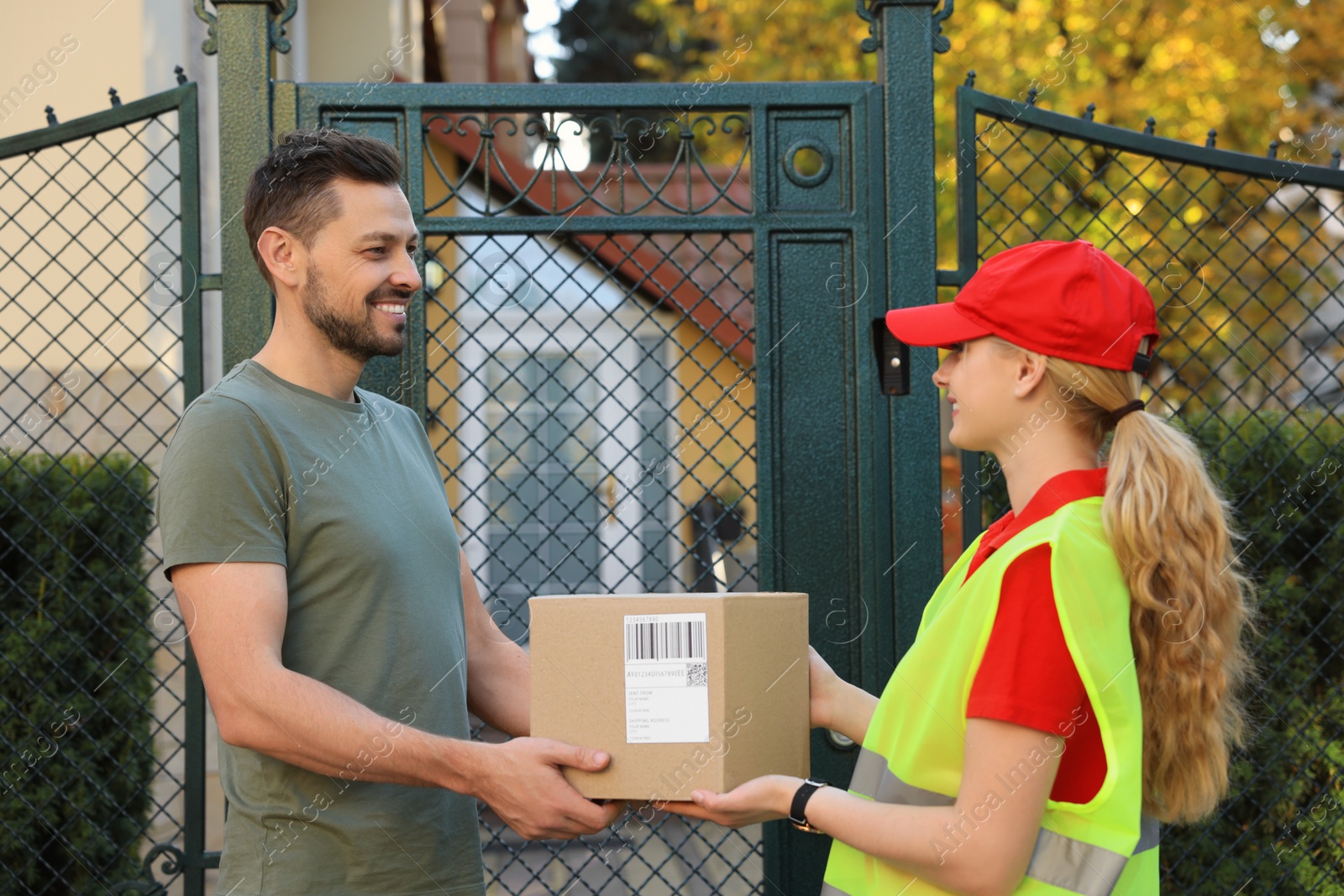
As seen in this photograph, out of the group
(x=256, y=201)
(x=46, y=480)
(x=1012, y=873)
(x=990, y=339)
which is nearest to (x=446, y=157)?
(x=46, y=480)

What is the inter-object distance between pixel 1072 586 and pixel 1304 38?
1117 centimetres

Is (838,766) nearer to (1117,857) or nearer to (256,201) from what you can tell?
(1117,857)

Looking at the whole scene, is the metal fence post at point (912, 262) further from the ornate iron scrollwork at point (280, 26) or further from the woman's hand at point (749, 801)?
the ornate iron scrollwork at point (280, 26)

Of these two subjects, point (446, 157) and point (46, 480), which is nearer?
point (46, 480)

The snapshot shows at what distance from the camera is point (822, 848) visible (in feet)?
9.46

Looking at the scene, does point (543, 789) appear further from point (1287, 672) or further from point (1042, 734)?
point (1287, 672)

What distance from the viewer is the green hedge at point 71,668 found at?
3.44 metres

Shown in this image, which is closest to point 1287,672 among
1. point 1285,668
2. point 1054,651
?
point 1285,668

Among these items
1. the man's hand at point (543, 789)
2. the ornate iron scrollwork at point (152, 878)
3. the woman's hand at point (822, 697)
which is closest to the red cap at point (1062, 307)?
the woman's hand at point (822, 697)

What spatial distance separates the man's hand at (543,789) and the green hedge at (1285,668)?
211cm

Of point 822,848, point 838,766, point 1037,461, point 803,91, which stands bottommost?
point 822,848

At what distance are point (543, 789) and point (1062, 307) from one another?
1.08 m

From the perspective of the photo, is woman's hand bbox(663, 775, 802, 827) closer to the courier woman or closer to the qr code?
the courier woman

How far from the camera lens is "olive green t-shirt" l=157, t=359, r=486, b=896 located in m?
1.89
